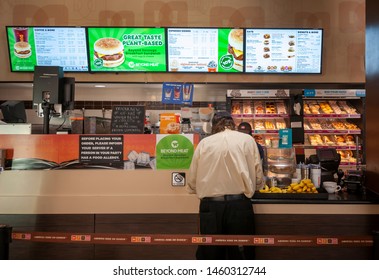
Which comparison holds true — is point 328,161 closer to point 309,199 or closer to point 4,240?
point 309,199

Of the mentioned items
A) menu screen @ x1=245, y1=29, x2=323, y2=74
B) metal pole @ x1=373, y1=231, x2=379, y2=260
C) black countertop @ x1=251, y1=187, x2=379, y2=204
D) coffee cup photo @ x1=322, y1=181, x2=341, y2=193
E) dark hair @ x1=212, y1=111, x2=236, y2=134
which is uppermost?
menu screen @ x1=245, y1=29, x2=323, y2=74

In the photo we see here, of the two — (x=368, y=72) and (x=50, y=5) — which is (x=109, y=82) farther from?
(x=368, y=72)

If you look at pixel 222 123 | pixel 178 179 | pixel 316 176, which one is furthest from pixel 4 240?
pixel 316 176

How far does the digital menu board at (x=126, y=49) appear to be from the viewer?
584cm

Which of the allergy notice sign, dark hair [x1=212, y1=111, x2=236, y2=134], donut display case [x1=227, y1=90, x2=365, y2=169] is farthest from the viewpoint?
donut display case [x1=227, y1=90, x2=365, y2=169]

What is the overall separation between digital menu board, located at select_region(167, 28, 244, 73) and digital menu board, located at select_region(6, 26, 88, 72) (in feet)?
4.18

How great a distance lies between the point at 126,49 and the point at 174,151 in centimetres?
273

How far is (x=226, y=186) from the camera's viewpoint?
3.16 m

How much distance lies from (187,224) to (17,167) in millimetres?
1571

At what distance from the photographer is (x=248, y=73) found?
5.97m

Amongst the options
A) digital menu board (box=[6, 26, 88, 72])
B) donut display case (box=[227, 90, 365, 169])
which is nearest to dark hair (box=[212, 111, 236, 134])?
donut display case (box=[227, 90, 365, 169])

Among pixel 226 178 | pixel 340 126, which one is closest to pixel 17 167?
pixel 226 178

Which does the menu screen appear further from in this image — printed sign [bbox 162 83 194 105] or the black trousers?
the black trousers

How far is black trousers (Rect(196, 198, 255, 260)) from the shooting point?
10.4ft
